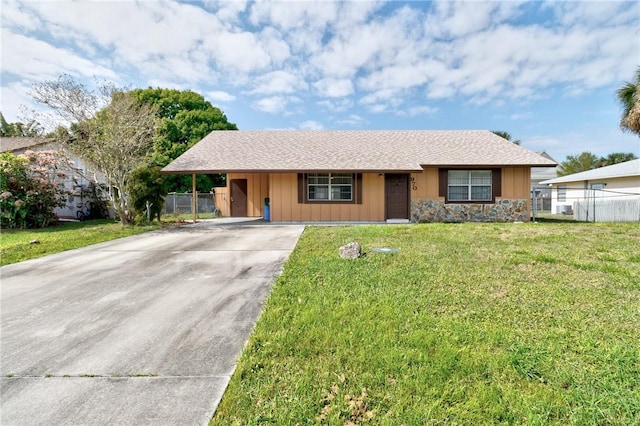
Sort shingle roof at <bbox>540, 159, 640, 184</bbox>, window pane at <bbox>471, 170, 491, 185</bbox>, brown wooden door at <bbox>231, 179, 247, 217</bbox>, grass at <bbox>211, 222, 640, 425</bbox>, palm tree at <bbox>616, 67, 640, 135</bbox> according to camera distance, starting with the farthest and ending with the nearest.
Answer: shingle roof at <bbox>540, 159, 640, 184</bbox>, brown wooden door at <bbox>231, 179, 247, 217</bbox>, window pane at <bbox>471, 170, 491, 185</bbox>, palm tree at <bbox>616, 67, 640, 135</bbox>, grass at <bbox>211, 222, 640, 425</bbox>

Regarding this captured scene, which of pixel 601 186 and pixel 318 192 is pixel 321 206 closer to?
pixel 318 192

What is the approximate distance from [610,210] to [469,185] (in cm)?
720

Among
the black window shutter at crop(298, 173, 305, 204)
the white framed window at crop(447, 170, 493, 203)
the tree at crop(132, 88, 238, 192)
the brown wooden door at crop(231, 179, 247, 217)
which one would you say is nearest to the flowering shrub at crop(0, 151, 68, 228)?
the brown wooden door at crop(231, 179, 247, 217)

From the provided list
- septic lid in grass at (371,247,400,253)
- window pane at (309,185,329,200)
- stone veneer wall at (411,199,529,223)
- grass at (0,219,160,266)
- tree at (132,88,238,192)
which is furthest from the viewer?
tree at (132,88,238,192)

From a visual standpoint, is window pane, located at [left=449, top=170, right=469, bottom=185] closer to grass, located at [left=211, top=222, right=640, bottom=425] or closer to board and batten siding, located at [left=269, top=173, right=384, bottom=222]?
board and batten siding, located at [left=269, top=173, right=384, bottom=222]

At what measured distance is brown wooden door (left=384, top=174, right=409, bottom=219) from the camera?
13742 millimetres

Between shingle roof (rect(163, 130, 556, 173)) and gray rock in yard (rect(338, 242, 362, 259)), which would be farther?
shingle roof (rect(163, 130, 556, 173))

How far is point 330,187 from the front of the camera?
45.2 ft

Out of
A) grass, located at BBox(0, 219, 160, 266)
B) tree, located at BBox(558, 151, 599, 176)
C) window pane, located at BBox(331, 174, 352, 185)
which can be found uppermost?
tree, located at BBox(558, 151, 599, 176)

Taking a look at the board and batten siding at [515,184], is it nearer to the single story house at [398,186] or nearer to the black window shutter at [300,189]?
the single story house at [398,186]

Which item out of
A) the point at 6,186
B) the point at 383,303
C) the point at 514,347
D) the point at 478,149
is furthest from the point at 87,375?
the point at 478,149

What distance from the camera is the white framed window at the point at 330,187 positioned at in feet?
45.0

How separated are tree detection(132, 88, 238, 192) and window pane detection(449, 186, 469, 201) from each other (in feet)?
62.3

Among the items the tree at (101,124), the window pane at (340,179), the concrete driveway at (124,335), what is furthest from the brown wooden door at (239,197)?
the concrete driveway at (124,335)
